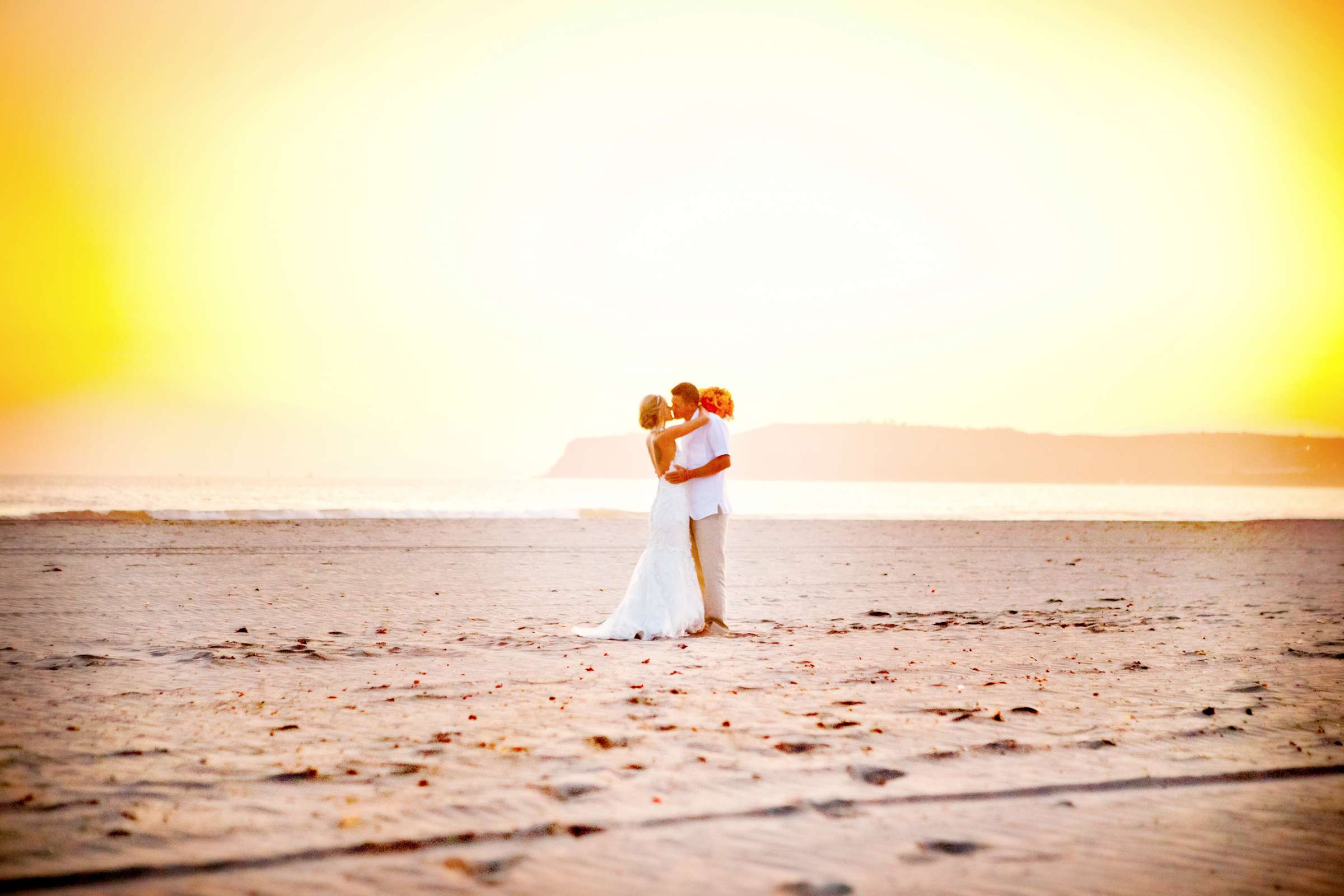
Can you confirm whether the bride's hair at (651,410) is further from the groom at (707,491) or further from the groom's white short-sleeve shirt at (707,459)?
the groom's white short-sleeve shirt at (707,459)

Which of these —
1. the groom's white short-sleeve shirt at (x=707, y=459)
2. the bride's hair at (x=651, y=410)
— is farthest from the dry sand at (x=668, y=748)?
the bride's hair at (x=651, y=410)

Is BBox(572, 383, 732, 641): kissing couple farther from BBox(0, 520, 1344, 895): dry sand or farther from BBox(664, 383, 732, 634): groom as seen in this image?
BBox(0, 520, 1344, 895): dry sand

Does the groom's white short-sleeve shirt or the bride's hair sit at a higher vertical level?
A: the bride's hair

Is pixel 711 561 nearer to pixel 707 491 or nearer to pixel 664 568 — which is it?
pixel 664 568

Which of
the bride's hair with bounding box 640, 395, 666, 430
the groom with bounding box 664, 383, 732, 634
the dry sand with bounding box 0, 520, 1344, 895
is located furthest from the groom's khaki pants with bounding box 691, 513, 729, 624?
the bride's hair with bounding box 640, 395, 666, 430

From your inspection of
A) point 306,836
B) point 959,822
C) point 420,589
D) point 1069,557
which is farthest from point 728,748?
point 1069,557

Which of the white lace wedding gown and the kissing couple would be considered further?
the kissing couple

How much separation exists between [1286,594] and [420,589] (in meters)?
11.0

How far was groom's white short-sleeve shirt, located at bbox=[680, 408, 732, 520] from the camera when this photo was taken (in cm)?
860

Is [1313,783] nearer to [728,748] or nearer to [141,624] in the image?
[728,748]

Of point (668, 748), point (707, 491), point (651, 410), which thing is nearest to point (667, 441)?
point (651, 410)

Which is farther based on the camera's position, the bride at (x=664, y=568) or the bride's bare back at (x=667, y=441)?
the bride's bare back at (x=667, y=441)

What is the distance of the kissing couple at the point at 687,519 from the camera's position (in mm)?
8508

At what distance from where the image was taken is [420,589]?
12336 millimetres
